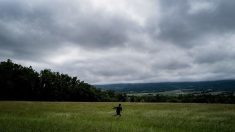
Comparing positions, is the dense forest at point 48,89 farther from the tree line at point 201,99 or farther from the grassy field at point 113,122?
the grassy field at point 113,122

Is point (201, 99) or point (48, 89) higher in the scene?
point (48, 89)

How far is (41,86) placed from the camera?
115 m

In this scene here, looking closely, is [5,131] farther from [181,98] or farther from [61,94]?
[181,98]

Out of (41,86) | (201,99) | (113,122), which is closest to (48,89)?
(41,86)

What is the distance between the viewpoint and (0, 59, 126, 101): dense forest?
10850 cm

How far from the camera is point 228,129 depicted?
27875 millimetres

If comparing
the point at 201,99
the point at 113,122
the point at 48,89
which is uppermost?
the point at 48,89

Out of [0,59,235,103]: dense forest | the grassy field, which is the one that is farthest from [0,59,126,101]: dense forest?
the grassy field

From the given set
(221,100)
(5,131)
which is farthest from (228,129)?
(221,100)

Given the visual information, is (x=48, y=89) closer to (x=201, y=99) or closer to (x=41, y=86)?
(x=41, y=86)

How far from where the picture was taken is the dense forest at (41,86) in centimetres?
10850

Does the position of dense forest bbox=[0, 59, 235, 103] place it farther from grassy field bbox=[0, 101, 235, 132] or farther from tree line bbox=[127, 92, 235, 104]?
grassy field bbox=[0, 101, 235, 132]

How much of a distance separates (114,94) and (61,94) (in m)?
25.2

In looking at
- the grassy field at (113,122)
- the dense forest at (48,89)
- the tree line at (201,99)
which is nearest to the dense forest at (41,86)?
the dense forest at (48,89)
